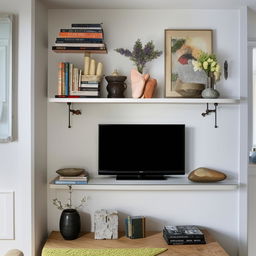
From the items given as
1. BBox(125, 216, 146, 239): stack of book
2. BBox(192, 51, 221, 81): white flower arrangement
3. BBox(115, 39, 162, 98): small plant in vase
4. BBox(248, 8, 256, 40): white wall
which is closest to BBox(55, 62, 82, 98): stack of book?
BBox(115, 39, 162, 98): small plant in vase

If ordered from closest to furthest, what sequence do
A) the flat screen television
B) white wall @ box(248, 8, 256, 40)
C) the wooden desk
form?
the wooden desk → the flat screen television → white wall @ box(248, 8, 256, 40)

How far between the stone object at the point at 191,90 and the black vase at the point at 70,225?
128 cm

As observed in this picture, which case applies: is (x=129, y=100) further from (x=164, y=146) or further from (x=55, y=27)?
(x=55, y=27)

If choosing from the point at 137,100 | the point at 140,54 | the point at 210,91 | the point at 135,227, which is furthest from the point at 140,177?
the point at 140,54

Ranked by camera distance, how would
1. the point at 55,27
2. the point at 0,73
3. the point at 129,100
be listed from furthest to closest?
1. the point at 55,27
2. the point at 129,100
3. the point at 0,73

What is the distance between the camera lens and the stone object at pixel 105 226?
2.86 meters

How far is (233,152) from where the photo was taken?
3074 mm

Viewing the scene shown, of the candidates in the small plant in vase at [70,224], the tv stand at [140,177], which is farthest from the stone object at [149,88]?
the small plant in vase at [70,224]

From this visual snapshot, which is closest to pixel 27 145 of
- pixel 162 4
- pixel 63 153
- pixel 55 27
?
pixel 63 153

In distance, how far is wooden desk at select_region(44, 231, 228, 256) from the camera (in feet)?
8.58

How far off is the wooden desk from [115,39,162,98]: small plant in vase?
1128 millimetres

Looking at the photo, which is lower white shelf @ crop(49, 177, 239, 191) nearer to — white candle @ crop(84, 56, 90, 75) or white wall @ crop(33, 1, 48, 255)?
white wall @ crop(33, 1, 48, 255)

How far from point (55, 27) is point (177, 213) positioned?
1.86 m

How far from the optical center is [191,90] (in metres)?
2.88
